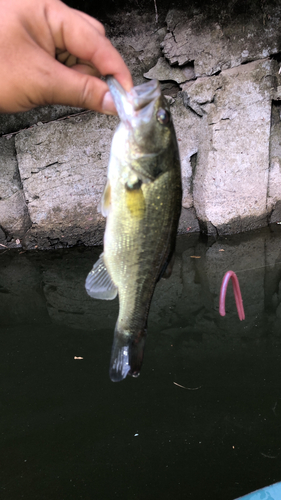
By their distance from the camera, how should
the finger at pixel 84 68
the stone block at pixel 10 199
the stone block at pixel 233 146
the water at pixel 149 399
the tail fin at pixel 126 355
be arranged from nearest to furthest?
the tail fin at pixel 126 355 → the finger at pixel 84 68 → the water at pixel 149 399 → the stone block at pixel 233 146 → the stone block at pixel 10 199

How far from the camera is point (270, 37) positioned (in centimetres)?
400

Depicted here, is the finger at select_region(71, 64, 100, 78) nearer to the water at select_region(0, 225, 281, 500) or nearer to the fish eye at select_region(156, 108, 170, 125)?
the fish eye at select_region(156, 108, 170, 125)

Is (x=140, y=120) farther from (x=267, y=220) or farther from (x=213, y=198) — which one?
(x=267, y=220)

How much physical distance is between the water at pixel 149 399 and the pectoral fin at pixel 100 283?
1.07 meters

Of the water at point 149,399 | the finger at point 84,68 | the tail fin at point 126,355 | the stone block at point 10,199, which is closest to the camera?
the tail fin at point 126,355

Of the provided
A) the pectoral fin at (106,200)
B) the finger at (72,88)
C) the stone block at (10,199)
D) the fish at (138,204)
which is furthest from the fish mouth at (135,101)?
the stone block at (10,199)

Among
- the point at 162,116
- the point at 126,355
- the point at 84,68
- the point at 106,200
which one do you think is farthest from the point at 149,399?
the point at 84,68

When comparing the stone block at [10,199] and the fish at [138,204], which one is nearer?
the fish at [138,204]

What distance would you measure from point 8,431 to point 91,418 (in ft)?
1.57

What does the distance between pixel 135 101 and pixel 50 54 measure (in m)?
0.38

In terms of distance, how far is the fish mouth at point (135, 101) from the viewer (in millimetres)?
1314

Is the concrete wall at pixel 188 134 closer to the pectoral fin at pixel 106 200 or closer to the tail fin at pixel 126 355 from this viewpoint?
the pectoral fin at pixel 106 200

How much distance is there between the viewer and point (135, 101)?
131cm

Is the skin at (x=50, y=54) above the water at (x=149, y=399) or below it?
above
